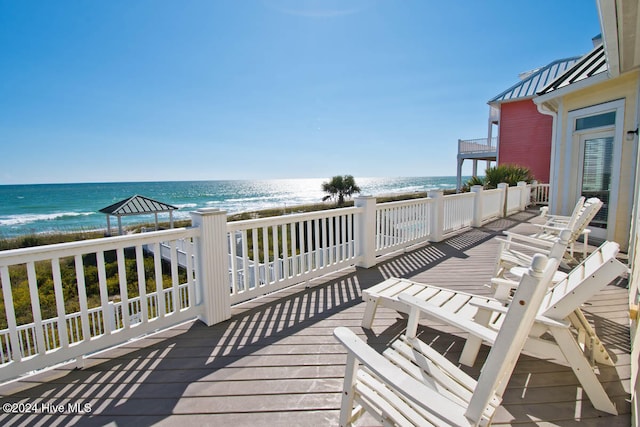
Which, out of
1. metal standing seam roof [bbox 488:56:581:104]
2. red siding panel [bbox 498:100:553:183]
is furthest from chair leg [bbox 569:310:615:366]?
metal standing seam roof [bbox 488:56:581:104]

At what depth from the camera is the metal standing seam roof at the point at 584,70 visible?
514 centimetres

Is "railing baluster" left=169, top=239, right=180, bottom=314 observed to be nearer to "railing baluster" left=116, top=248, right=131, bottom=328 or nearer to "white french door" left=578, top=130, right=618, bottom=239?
"railing baluster" left=116, top=248, right=131, bottom=328

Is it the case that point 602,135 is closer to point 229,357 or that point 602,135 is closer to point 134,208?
point 229,357

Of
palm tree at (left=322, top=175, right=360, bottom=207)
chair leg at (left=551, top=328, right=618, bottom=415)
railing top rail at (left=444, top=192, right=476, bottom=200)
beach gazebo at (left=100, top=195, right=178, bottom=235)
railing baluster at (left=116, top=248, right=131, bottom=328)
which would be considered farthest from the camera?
palm tree at (left=322, top=175, right=360, bottom=207)

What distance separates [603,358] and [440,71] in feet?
37.1

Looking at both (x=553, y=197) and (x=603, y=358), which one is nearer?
(x=603, y=358)

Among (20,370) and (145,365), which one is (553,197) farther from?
(20,370)

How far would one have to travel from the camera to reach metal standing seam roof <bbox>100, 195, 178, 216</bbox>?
10805 millimetres

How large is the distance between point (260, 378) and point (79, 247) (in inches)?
57.5

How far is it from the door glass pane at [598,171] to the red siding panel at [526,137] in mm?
8908

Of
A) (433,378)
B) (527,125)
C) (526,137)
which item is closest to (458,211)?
(433,378)

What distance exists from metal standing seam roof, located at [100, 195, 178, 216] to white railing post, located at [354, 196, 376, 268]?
32.9ft

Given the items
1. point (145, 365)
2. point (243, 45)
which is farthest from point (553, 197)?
point (243, 45)

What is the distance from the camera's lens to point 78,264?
1.96 m
